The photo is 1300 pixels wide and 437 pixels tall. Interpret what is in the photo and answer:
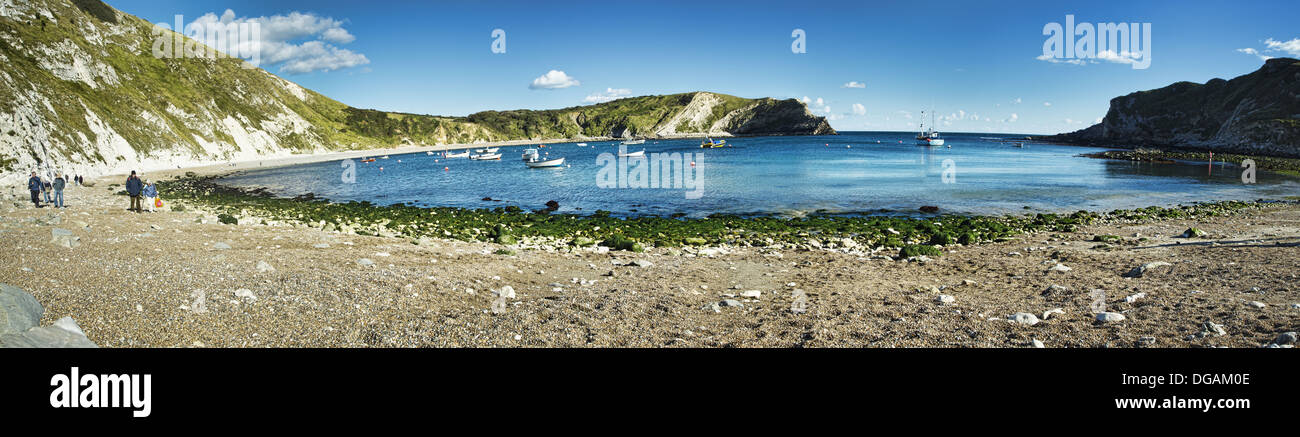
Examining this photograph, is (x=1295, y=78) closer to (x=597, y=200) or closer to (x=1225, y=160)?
(x=1225, y=160)

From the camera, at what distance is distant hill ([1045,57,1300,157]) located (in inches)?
3661

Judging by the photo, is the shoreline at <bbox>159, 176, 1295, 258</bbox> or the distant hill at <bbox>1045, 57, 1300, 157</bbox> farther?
the distant hill at <bbox>1045, 57, 1300, 157</bbox>

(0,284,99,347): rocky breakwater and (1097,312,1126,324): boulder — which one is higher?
(0,284,99,347): rocky breakwater

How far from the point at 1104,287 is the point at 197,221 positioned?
30265 mm

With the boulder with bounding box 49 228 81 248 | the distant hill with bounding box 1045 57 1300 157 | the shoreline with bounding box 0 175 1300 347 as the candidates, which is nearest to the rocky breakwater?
the shoreline with bounding box 0 175 1300 347

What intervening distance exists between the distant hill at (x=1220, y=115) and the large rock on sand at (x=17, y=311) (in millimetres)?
127059

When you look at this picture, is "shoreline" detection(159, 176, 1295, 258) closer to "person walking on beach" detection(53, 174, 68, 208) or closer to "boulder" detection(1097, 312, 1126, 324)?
"person walking on beach" detection(53, 174, 68, 208)

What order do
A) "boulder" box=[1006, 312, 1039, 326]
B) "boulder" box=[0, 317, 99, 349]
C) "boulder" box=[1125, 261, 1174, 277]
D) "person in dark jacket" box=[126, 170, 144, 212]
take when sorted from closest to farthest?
"boulder" box=[0, 317, 99, 349], "boulder" box=[1006, 312, 1039, 326], "boulder" box=[1125, 261, 1174, 277], "person in dark jacket" box=[126, 170, 144, 212]

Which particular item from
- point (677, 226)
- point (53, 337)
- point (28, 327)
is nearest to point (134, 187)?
point (28, 327)

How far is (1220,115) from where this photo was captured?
12200cm

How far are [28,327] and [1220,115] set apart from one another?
179 m

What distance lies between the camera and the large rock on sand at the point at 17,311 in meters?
6.88
